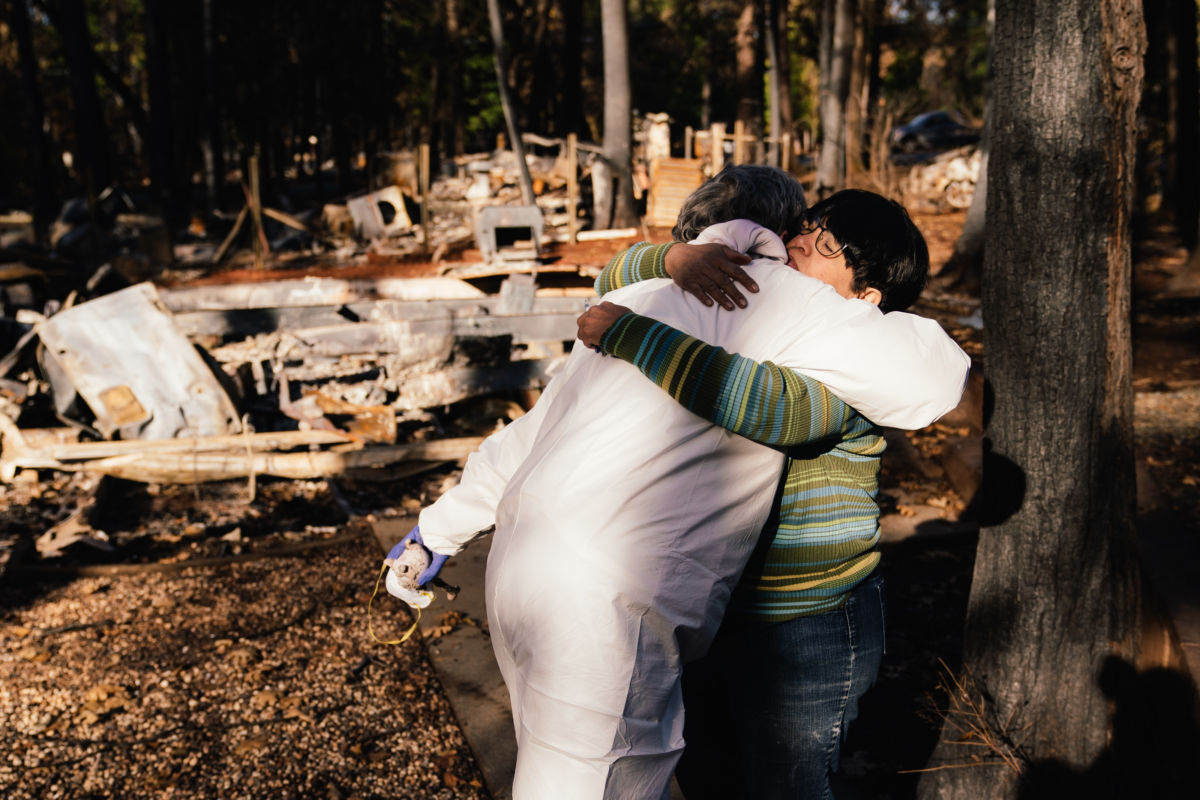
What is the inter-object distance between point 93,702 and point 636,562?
3017mm

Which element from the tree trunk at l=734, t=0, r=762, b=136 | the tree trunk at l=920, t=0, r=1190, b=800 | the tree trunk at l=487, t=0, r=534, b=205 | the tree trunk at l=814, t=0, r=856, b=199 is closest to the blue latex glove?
the tree trunk at l=920, t=0, r=1190, b=800

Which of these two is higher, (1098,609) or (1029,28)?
(1029,28)

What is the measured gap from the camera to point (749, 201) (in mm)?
1891

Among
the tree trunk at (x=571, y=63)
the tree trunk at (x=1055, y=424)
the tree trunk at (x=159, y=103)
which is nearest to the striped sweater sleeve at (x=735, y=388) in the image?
the tree trunk at (x=1055, y=424)

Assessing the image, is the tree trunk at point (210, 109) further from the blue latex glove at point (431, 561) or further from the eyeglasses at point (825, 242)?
the eyeglasses at point (825, 242)

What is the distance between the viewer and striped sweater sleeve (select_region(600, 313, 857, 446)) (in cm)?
146

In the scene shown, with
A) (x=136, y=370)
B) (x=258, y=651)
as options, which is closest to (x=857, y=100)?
(x=136, y=370)

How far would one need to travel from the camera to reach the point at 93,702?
3.48 m

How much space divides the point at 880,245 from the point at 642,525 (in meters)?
0.78

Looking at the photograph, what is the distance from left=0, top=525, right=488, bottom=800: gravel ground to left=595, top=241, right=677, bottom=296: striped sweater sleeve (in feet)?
6.25

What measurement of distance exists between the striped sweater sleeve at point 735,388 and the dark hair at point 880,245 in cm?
37

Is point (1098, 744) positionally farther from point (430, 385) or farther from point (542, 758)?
point (430, 385)

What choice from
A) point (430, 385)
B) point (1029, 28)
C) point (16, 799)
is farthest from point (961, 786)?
point (430, 385)

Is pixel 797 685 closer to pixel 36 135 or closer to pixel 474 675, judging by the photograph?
pixel 474 675
